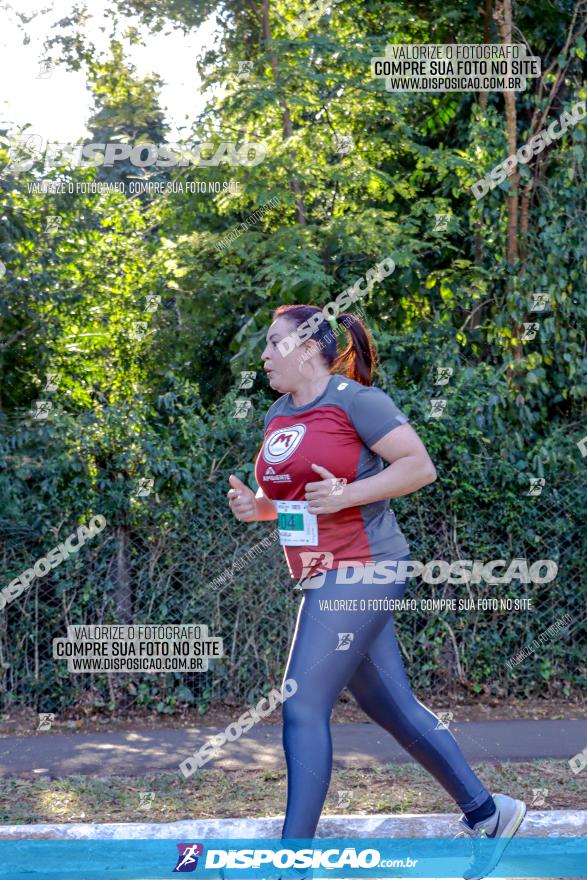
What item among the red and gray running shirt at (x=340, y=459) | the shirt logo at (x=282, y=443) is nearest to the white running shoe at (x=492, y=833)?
the red and gray running shirt at (x=340, y=459)

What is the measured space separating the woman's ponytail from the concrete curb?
6.11 ft

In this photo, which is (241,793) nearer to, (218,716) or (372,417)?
(218,716)

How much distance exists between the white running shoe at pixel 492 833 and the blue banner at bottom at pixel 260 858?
0.16 ft

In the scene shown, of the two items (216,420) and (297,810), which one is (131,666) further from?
(297,810)

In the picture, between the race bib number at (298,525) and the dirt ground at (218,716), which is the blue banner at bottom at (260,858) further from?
the dirt ground at (218,716)

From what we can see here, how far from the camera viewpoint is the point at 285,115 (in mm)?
9031

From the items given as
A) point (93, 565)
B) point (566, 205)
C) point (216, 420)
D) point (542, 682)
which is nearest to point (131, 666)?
point (93, 565)

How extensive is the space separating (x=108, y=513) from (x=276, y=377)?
11.1 ft

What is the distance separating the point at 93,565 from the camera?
6.93 m

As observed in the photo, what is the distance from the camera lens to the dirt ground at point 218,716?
6.70 m

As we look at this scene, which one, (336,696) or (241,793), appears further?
(241,793)

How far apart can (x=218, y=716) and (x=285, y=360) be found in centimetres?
387

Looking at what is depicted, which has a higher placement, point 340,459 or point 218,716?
point 340,459

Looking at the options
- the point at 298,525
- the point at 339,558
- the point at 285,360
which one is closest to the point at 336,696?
the point at 339,558
